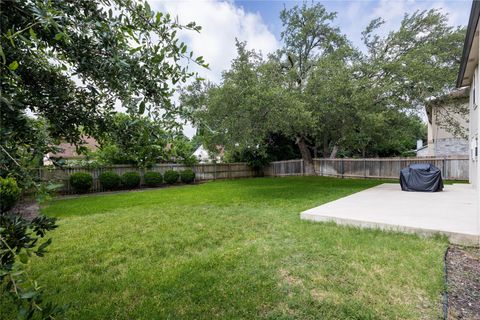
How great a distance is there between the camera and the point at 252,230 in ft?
14.5

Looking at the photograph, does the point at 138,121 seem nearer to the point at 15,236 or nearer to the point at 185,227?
the point at 15,236

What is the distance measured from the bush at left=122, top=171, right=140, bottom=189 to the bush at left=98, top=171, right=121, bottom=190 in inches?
11.1

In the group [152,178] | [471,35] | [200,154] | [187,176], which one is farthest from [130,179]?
[471,35]

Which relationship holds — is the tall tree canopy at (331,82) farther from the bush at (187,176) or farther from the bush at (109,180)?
the bush at (109,180)

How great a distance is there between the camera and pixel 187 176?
1338cm

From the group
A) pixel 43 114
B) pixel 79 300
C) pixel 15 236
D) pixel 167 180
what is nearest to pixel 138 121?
pixel 43 114

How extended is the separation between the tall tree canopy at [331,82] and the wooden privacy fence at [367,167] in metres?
1.49

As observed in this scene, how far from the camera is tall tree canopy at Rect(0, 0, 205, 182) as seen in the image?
47.2 inches

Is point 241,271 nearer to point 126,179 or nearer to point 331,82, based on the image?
A: point 331,82

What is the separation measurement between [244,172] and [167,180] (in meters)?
5.67

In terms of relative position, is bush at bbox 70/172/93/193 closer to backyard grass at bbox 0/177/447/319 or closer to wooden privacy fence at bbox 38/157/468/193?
wooden privacy fence at bbox 38/157/468/193

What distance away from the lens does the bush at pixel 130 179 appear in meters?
11.2

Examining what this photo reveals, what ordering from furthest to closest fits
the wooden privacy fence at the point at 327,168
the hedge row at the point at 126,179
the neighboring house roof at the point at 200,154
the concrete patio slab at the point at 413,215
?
1. the wooden privacy fence at the point at 327,168
2. the hedge row at the point at 126,179
3. the concrete patio slab at the point at 413,215
4. the neighboring house roof at the point at 200,154

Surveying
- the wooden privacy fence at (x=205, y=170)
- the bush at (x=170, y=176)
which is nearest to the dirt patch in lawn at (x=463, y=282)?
the wooden privacy fence at (x=205, y=170)
